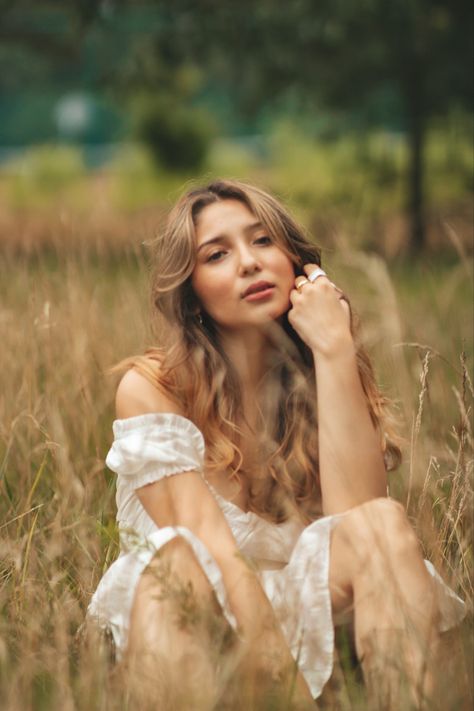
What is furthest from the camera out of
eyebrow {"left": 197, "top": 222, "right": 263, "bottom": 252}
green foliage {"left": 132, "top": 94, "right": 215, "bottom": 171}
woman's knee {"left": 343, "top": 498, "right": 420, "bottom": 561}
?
green foliage {"left": 132, "top": 94, "right": 215, "bottom": 171}

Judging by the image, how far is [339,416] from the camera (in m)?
2.21

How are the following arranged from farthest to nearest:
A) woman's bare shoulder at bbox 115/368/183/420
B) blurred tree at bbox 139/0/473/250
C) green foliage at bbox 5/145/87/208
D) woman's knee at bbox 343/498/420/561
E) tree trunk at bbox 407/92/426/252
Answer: green foliage at bbox 5/145/87/208, tree trunk at bbox 407/92/426/252, blurred tree at bbox 139/0/473/250, woman's bare shoulder at bbox 115/368/183/420, woman's knee at bbox 343/498/420/561

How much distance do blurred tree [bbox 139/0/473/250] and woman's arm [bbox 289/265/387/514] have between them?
5110mm

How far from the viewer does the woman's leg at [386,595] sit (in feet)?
5.71

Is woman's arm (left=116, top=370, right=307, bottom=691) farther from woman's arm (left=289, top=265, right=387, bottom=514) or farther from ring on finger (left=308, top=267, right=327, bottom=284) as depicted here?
ring on finger (left=308, top=267, right=327, bottom=284)

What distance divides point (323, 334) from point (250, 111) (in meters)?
7.18

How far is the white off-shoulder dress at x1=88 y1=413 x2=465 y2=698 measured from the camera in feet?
6.61

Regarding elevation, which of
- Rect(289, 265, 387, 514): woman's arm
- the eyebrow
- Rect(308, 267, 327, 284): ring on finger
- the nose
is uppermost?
the eyebrow

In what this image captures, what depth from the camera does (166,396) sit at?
230cm

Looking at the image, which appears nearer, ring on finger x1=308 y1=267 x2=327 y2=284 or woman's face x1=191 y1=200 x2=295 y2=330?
woman's face x1=191 y1=200 x2=295 y2=330

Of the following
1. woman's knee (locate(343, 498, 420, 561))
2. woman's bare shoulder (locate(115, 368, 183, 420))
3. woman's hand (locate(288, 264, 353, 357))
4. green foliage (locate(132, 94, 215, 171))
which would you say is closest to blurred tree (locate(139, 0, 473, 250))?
green foliage (locate(132, 94, 215, 171))

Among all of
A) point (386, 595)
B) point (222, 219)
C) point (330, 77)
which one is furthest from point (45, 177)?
point (386, 595)

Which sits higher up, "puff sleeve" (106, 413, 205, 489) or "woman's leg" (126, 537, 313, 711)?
"puff sleeve" (106, 413, 205, 489)

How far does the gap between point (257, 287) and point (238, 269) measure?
0.06 m
